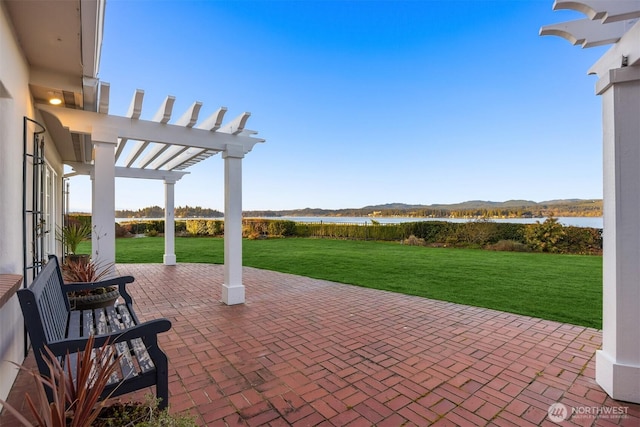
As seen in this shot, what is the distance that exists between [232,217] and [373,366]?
10.5 ft

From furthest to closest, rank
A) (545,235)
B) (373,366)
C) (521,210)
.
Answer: (521,210), (545,235), (373,366)

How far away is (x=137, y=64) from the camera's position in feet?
30.1

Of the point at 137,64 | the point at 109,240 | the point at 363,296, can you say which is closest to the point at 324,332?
the point at 363,296

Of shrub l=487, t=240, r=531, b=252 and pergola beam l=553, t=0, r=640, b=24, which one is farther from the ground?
pergola beam l=553, t=0, r=640, b=24

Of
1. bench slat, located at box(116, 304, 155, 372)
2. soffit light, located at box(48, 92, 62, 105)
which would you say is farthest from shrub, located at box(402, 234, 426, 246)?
soffit light, located at box(48, 92, 62, 105)

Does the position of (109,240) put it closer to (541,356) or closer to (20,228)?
(20,228)

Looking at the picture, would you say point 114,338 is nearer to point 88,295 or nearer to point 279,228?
point 88,295

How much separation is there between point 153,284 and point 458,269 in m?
7.37

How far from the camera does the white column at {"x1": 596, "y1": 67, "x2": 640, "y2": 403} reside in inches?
89.1

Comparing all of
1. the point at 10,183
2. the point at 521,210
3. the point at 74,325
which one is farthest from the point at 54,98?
the point at 521,210

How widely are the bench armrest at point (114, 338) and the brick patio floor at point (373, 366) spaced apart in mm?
766

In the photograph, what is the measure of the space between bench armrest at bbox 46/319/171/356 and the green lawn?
4.73m

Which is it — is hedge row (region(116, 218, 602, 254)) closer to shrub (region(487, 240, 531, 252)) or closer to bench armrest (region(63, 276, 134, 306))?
shrub (region(487, 240, 531, 252))

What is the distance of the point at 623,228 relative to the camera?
230 centimetres
